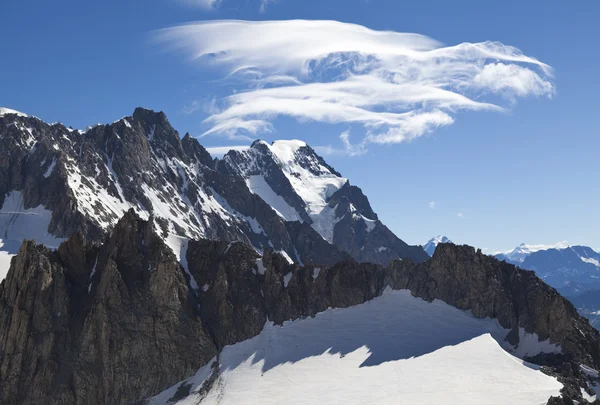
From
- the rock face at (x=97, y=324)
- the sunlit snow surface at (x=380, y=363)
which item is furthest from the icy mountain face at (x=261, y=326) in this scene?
the sunlit snow surface at (x=380, y=363)

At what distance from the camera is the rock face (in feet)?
380

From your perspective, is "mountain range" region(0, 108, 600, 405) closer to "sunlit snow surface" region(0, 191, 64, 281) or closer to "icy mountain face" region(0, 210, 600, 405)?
"icy mountain face" region(0, 210, 600, 405)

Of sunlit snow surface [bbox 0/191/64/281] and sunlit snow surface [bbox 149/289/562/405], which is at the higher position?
sunlit snow surface [bbox 0/191/64/281]

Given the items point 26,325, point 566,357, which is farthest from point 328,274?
point 26,325

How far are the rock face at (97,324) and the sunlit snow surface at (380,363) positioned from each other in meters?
7.16

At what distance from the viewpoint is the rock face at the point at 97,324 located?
380 ft

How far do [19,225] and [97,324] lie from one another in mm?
74307

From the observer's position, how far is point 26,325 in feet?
387

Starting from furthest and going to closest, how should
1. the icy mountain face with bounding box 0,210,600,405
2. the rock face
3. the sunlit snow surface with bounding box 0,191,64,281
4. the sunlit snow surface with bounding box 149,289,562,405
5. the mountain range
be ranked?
the sunlit snow surface with bounding box 0,191,64,281 → the icy mountain face with bounding box 0,210,600,405 → the rock face → the mountain range → the sunlit snow surface with bounding box 149,289,562,405

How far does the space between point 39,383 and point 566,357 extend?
3931 inches

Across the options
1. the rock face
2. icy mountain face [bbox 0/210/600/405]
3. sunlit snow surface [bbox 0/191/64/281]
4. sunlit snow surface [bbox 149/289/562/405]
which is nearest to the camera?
sunlit snow surface [bbox 149/289/562/405]

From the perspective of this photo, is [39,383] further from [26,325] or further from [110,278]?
[110,278]

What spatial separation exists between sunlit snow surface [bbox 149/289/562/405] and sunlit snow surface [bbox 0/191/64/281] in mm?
71622

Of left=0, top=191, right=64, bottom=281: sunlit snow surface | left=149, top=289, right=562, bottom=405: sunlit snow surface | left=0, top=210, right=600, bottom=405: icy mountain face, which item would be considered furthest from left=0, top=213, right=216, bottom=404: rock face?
left=0, top=191, right=64, bottom=281: sunlit snow surface
